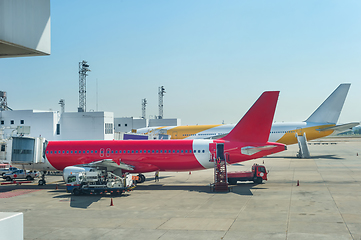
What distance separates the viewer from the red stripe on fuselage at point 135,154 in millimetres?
29250

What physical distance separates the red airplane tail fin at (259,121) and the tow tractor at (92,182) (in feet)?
33.3

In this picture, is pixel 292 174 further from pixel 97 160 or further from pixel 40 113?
pixel 40 113

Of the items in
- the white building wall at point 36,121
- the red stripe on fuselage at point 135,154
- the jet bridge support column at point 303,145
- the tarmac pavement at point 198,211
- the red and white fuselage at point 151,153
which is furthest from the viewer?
the white building wall at point 36,121

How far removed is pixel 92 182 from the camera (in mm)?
26766

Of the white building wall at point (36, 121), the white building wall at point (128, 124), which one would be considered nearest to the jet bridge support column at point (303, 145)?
the white building wall at point (36, 121)

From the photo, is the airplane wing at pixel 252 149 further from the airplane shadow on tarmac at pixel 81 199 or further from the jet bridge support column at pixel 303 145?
the jet bridge support column at pixel 303 145

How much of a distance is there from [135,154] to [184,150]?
4429 millimetres

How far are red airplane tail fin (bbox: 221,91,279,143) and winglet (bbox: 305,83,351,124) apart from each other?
1077 inches

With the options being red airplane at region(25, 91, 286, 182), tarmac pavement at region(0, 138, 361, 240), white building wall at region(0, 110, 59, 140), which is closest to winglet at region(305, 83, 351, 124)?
tarmac pavement at region(0, 138, 361, 240)

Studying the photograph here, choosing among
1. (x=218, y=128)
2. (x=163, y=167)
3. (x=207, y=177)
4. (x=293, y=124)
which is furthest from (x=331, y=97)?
(x=163, y=167)

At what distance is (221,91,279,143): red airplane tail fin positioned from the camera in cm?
2794

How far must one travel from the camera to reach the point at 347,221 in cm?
1688

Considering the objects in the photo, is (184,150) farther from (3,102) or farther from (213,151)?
(3,102)

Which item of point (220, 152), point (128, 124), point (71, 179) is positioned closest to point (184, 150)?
point (220, 152)
